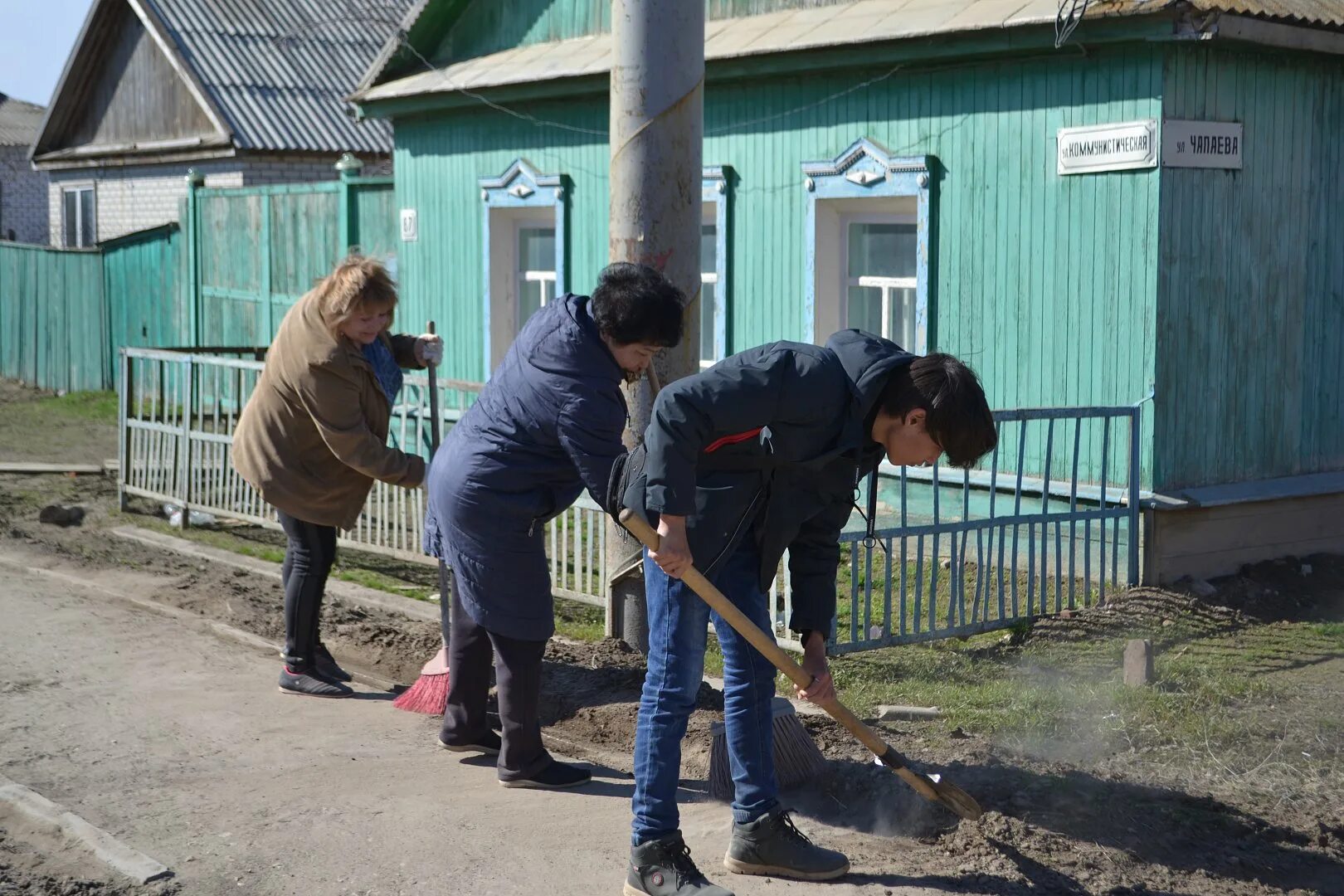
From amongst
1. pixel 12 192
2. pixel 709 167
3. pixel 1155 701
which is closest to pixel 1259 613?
pixel 1155 701

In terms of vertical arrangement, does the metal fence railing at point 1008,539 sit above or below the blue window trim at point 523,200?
below

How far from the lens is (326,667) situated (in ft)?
20.0

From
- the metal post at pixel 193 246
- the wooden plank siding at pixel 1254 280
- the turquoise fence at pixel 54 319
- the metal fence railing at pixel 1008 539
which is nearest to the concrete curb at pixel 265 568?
the metal fence railing at pixel 1008 539

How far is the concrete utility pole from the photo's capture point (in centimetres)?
556

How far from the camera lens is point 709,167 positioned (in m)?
10.3

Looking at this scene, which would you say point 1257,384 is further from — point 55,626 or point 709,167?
point 55,626

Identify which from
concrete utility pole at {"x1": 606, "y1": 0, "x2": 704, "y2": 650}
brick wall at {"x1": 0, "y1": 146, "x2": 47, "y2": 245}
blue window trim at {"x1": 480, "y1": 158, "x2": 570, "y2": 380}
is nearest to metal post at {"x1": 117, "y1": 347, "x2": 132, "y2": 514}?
blue window trim at {"x1": 480, "y1": 158, "x2": 570, "y2": 380}

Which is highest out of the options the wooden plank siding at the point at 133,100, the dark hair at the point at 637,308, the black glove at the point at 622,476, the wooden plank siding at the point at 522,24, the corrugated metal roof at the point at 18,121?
the corrugated metal roof at the point at 18,121

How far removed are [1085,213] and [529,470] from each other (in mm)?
4745

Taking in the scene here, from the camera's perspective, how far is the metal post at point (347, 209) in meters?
14.0

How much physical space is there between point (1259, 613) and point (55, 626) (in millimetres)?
5991

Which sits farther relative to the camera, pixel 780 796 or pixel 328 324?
pixel 328 324

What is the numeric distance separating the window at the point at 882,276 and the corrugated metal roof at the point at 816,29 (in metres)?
1.21

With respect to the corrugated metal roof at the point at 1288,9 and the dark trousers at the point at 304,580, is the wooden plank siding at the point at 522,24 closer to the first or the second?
the corrugated metal roof at the point at 1288,9
